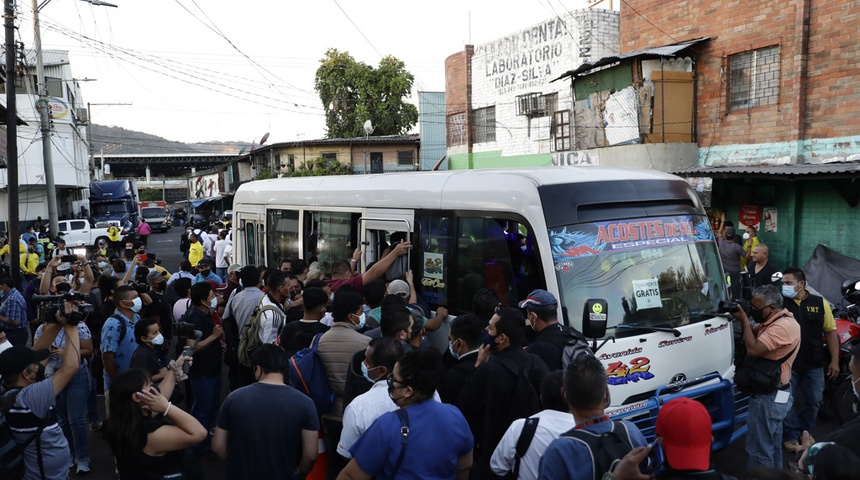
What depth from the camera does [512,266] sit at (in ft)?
19.2

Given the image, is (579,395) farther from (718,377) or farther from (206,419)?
(206,419)

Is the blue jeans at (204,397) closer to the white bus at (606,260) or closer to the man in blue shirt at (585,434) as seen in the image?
the white bus at (606,260)

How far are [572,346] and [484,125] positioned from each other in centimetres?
1957

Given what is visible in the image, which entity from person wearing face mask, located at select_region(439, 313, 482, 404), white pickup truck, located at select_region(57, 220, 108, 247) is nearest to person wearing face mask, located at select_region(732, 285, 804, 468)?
person wearing face mask, located at select_region(439, 313, 482, 404)

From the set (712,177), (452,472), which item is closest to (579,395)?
(452,472)

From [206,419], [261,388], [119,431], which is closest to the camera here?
[119,431]

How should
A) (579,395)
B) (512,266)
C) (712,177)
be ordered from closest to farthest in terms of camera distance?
(579,395) < (512,266) < (712,177)

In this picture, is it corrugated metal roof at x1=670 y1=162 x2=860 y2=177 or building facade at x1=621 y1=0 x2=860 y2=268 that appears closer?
corrugated metal roof at x1=670 y1=162 x2=860 y2=177

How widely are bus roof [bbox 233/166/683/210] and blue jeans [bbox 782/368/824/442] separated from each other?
86.3 inches

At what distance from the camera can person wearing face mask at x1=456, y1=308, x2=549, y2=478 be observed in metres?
3.86

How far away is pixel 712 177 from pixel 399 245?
8747mm

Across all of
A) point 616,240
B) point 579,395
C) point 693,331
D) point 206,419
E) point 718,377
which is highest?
point 616,240

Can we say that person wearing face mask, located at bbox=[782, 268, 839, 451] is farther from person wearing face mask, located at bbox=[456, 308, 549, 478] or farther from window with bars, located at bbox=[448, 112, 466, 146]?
window with bars, located at bbox=[448, 112, 466, 146]

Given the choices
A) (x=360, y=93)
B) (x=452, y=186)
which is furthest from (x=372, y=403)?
(x=360, y=93)
